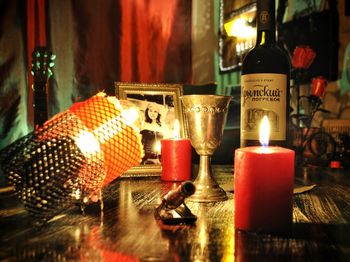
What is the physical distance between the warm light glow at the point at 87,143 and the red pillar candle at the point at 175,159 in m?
0.37

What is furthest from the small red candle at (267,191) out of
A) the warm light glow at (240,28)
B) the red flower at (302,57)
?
the warm light glow at (240,28)

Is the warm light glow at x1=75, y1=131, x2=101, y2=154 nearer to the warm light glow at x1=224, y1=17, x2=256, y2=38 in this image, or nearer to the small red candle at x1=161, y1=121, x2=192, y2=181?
the small red candle at x1=161, y1=121, x2=192, y2=181

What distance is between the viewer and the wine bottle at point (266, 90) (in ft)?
2.79

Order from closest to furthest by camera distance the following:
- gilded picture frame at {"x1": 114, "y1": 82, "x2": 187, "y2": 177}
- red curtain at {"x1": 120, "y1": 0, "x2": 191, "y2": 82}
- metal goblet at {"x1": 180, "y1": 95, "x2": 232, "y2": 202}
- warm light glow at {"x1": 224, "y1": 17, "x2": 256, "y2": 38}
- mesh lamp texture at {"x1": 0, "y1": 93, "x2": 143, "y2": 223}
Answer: mesh lamp texture at {"x1": 0, "y1": 93, "x2": 143, "y2": 223}
metal goblet at {"x1": 180, "y1": 95, "x2": 232, "y2": 202}
gilded picture frame at {"x1": 114, "y1": 82, "x2": 187, "y2": 177}
warm light glow at {"x1": 224, "y1": 17, "x2": 256, "y2": 38}
red curtain at {"x1": 120, "y1": 0, "x2": 191, "y2": 82}

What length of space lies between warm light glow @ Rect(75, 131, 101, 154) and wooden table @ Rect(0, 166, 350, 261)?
0.38 ft

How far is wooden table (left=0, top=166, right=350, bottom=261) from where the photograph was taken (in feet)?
1.48

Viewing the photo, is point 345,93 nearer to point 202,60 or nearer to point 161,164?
point 202,60

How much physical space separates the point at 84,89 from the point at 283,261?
1.93m

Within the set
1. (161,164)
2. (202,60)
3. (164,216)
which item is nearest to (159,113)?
(161,164)

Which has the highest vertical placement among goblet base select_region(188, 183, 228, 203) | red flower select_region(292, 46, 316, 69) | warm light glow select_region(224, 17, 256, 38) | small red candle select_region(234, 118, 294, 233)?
warm light glow select_region(224, 17, 256, 38)

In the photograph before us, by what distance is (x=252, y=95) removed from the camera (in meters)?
0.86

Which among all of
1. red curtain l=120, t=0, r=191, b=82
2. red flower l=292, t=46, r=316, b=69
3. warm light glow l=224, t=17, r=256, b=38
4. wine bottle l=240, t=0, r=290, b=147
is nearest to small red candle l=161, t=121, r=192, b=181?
wine bottle l=240, t=0, r=290, b=147

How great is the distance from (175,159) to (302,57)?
2.82 feet

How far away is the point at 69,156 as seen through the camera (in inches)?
24.0
